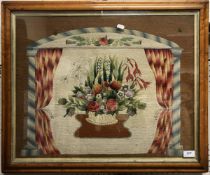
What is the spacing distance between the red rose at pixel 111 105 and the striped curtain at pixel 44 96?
152mm

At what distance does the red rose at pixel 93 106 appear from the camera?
0.80m

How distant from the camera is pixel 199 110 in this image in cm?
79

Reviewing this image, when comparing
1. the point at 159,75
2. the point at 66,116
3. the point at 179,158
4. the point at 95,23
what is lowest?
the point at 179,158

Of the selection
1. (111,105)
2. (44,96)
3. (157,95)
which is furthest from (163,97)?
(44,96)

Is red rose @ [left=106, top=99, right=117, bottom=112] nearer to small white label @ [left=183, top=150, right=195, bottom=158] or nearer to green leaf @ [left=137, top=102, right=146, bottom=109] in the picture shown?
green leaf @ [left=137, top=102, right=146, bottom=109]

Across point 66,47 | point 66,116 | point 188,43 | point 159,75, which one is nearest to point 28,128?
point 66,116

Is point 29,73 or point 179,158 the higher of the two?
point 29,73

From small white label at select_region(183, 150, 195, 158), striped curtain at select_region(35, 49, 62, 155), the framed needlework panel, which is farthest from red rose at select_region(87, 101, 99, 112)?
small white label at select_region(183, 150, 195, 158)

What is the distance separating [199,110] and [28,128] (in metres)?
0.45

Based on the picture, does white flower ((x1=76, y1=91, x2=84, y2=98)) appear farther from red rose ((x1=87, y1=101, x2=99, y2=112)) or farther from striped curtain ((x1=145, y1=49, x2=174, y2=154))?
striped curtain ((x1=145, y1=49, x2=174, y2=154))

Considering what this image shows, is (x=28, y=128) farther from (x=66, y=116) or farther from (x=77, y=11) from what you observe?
(x=77, y=11)

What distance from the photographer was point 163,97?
0.80m

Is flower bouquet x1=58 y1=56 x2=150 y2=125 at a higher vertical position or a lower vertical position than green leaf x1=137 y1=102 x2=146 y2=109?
higher

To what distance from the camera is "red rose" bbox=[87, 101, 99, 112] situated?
2.61ft
